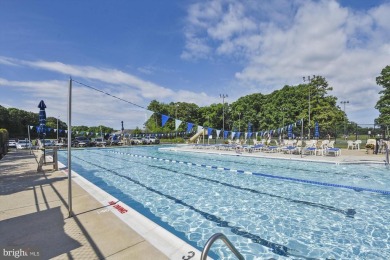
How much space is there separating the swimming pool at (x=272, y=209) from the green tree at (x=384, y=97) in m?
24.5

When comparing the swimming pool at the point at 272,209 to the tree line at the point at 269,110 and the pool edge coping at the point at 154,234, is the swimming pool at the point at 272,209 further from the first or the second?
the tree line at the point at 269,110

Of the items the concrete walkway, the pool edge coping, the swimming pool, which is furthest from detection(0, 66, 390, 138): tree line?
the concrete walkway

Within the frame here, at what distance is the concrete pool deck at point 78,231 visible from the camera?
3.10m

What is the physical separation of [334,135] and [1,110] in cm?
5759

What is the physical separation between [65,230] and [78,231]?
0.77 ft

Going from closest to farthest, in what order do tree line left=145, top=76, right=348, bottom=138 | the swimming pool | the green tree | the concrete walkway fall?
the concrete walkway → the swimming pool → the green tree → tree line left=145, top=76, right=348, bottom=138

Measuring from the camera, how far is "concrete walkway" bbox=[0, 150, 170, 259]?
309 cm

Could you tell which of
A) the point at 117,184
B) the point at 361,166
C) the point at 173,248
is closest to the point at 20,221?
the point at 173,248

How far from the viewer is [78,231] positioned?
372cm

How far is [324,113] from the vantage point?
33.2 meters

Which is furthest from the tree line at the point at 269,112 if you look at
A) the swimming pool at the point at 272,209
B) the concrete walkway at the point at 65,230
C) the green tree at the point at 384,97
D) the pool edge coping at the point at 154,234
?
the concrete walkway at the point at 65,230

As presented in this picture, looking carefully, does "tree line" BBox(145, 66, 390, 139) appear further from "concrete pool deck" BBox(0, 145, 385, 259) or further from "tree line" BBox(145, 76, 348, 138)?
"concrete pool deck" BBox(0, 145, 385, 259)

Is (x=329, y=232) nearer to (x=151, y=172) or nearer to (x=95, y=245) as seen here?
(x=95, y=245)

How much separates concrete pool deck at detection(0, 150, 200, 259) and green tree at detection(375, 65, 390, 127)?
3493cm
